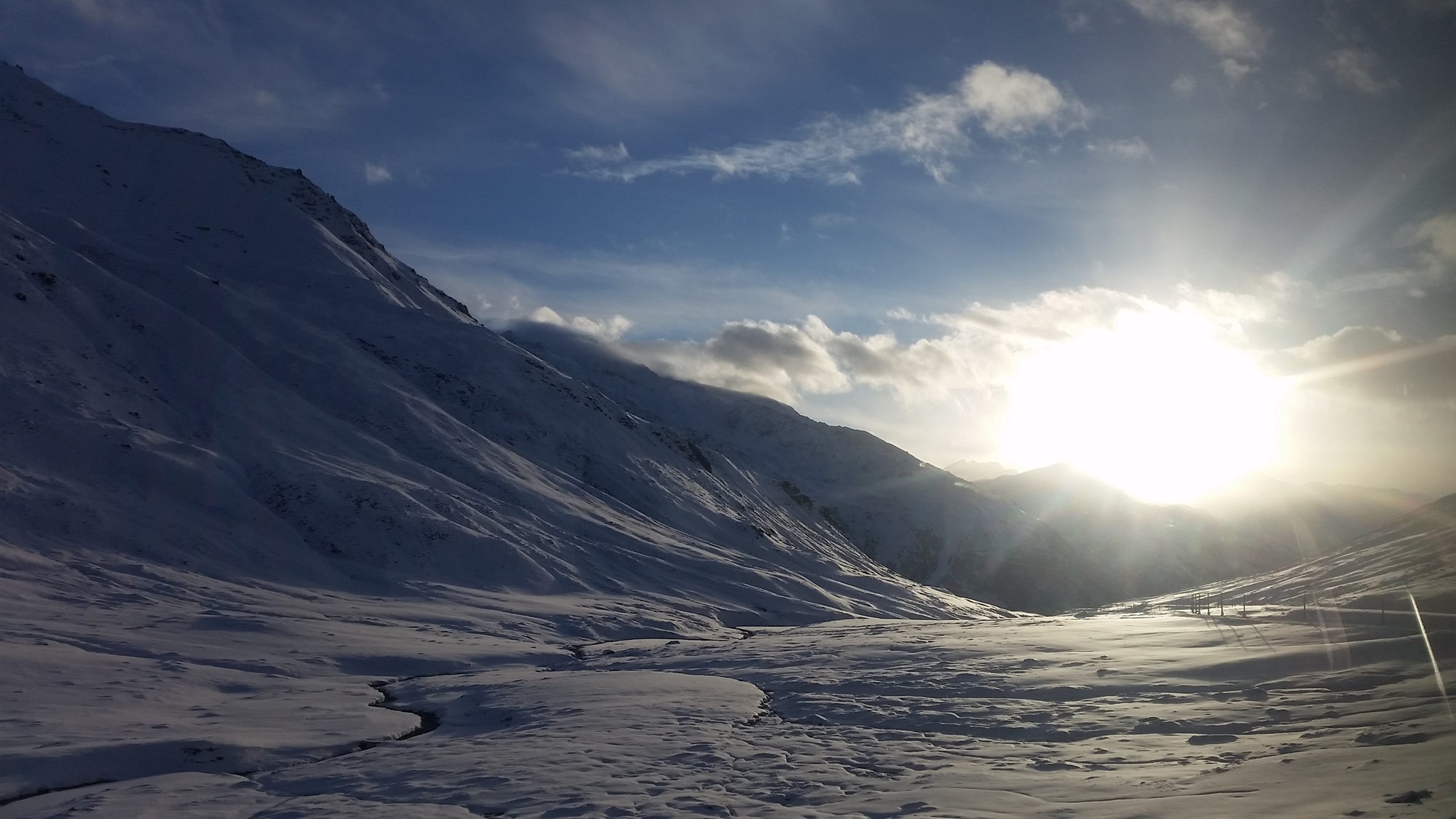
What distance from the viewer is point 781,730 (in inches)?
720

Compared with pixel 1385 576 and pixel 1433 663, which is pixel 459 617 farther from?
pixel 1433 663

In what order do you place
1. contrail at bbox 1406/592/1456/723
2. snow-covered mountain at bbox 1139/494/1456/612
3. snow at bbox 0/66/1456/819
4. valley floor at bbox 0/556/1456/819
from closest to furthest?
valley floor at bbox 0/556/1456/819
contrail at bbox 1406/592/1456/723
snow at bbox 0/66/1456/819
snow-covered mountain at bbox 1139/494/1456/612

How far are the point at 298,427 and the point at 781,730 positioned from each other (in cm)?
7171

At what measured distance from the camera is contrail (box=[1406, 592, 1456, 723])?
1242 centimetres

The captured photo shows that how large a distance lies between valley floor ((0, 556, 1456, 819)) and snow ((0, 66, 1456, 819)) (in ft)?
0.42

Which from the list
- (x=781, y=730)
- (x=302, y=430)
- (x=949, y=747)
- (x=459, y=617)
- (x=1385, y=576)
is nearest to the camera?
(x=949, y=747)

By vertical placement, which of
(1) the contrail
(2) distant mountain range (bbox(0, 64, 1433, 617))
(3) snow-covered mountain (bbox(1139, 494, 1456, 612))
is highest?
(2) distant mountain range (bbox(0, 64, 1433, 617))

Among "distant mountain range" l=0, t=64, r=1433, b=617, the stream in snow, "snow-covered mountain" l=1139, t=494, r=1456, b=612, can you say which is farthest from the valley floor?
"distant mountain range" l=0, t=64, r=1433, b=617

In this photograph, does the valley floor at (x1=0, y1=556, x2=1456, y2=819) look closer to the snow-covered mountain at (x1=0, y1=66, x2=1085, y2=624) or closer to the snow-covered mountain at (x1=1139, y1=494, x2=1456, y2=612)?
the snow-covered mountain at (x1=1139, y1=494, x2=1456, y2=612)

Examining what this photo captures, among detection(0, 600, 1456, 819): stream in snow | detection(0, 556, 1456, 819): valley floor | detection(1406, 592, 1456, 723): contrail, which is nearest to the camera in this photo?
detection(0, 600, 1456, 819): stream in snow

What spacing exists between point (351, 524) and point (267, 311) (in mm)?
44774

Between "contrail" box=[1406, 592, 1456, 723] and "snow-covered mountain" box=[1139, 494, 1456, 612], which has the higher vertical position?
"contrail" box=[1406, 592, 1456, 723]

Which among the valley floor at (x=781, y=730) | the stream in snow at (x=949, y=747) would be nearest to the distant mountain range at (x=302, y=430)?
the valley floor at (x=781, y=730)

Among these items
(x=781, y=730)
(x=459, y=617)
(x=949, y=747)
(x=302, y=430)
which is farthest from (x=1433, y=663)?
(x=302, y=430)
